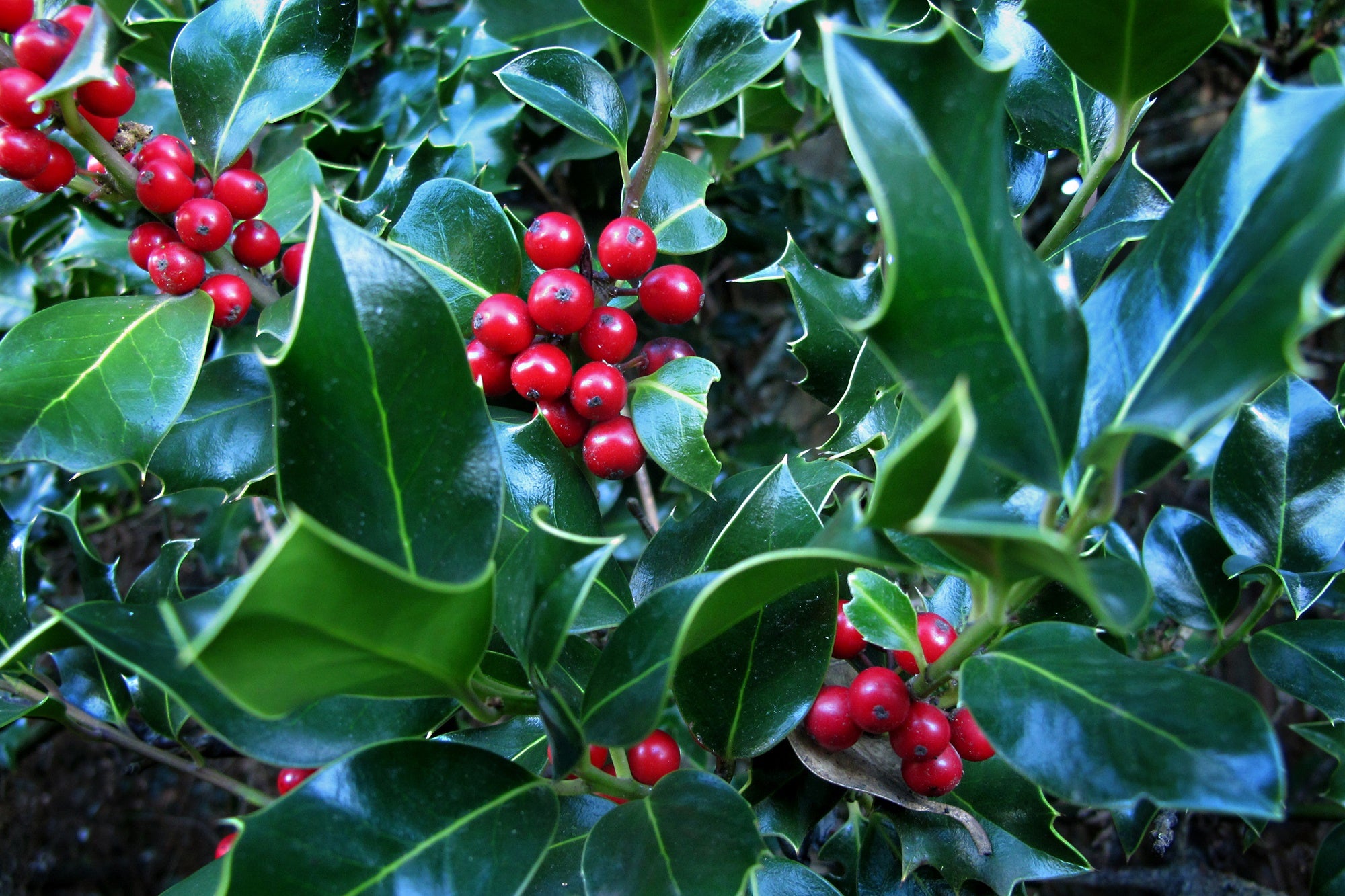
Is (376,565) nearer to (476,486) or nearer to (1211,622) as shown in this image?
(476,486)

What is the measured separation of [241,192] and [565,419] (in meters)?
0.46

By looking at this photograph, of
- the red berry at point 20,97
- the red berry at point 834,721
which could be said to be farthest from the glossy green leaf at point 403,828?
the red berry at point 20,97

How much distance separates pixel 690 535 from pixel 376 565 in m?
0.44

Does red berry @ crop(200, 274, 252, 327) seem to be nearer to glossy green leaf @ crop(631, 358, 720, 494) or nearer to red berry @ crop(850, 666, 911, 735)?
glossy green leaf @ crop(631, 358, 720, 494)

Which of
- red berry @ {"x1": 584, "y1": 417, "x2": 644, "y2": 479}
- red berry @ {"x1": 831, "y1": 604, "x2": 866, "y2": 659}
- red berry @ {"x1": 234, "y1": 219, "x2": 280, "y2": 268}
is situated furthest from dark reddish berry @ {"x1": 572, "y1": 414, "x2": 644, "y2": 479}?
red berry @ {"x1": 234, "y1": 219, "x2": 280, "y2": 268}

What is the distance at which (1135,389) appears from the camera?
0.56 meters

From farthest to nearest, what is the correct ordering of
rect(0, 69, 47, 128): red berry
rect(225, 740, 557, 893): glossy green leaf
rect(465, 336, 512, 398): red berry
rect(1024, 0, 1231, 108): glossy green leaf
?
rect(465, 336, 512, 398): red berry, rect(0, 69, 47, 128): red berry, rect(1024, 0, 1231, 108): glossy green leaf, rect(225, 740, 557, 893): glossy green leaf

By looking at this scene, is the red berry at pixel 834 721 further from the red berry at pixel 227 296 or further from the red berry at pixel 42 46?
the red berry at pixel 42 46

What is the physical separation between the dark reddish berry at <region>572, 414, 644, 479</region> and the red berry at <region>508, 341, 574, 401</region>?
6cm

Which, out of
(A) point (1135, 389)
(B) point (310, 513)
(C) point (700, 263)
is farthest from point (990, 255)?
(C) point (700, 263)

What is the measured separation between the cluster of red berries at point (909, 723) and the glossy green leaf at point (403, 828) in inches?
10.5

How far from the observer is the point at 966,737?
0.79 m

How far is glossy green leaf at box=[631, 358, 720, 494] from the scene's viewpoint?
88 cm

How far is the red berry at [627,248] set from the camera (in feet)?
3.03
